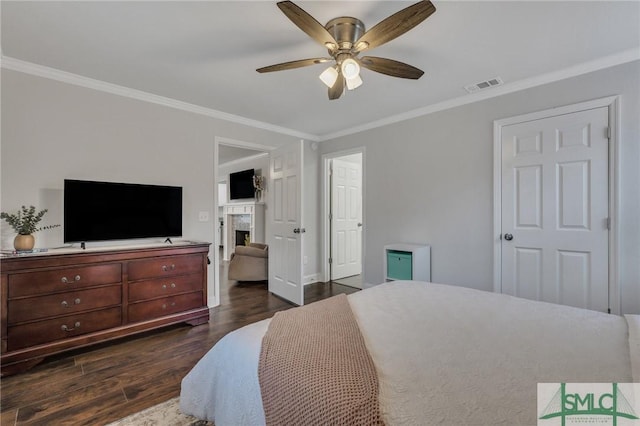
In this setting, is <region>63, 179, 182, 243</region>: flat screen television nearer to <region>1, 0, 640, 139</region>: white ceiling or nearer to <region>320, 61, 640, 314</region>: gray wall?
<region>1, 0, 640, 139</region>: white ceiling

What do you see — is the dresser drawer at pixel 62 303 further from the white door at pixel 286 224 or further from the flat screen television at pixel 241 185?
the flat screen television at pixel 241 185

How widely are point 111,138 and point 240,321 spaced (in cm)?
225

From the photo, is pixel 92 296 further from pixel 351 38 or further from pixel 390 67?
pixel 390 67

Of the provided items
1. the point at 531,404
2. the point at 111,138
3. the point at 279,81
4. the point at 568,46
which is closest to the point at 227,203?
the point at 111,138

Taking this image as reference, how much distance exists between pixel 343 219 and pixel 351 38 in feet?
11.1

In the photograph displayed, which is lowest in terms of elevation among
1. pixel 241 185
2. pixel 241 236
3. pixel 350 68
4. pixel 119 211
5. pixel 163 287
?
pixel 163 287

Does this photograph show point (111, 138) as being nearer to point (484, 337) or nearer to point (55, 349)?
point (55, 349)

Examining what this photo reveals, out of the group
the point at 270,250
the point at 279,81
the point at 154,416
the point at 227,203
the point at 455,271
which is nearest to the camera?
the point at 154,416

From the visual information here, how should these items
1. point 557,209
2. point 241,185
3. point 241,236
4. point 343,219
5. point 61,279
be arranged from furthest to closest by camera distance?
1. point 241,236
2. point 241,185
3. point 343,219
4. point 557,209
5. point 61,279

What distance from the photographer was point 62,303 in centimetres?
228

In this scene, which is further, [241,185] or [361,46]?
[241,185]

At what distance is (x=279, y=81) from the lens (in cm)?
280

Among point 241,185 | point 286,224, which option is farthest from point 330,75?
point 241,185

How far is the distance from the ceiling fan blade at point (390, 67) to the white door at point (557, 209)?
Result: 1.52 meters
